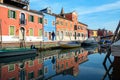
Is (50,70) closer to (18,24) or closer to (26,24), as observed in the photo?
(18,24)

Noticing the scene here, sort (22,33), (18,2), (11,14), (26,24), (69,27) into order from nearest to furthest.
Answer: (11,14) < (22,33) < (26,24) < (18,2) < (69,27)

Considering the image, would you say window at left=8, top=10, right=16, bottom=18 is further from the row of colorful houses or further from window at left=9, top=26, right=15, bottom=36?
window at left=9, top=26, right=15, bottom=36

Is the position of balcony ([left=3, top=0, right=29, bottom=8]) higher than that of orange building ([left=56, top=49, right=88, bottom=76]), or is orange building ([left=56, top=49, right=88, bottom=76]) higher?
balcony ([left=3, top=0, right=29, bottom=8])

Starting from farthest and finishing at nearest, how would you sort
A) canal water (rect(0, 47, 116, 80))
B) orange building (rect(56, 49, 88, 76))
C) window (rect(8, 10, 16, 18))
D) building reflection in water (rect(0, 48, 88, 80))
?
window (rect(8, 10, 16, 18)), orange building (rect(56, 49, 88, 76)), building reflection in water (rect(0, 48, 88, 80)), canal water (rect(0, 47, 116, 80))

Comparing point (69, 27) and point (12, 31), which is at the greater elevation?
point (69, 27)

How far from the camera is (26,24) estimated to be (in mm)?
34656

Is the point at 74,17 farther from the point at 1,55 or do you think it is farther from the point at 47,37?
the point at 1,55

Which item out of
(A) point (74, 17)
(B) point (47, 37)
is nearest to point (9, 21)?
(B) point (47, 37)

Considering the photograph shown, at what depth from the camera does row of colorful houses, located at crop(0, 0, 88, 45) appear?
98.1ft

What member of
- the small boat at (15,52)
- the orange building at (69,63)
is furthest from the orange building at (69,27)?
the orange building at (69,63)

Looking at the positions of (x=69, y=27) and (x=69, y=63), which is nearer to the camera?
(x=69, y=63)

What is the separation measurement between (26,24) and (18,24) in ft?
7.27

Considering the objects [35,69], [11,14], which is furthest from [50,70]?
[11,14]

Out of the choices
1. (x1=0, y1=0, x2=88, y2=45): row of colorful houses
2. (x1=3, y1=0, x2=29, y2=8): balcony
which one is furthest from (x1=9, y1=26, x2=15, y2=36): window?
(x1=3, y1=0, x2=29, y2=8): balcony
